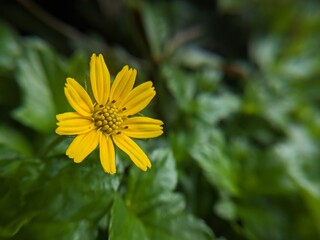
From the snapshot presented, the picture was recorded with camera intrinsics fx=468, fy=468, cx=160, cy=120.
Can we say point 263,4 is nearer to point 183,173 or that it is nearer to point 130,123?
point 183,173

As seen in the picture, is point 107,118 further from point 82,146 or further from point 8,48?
→ point 8,48

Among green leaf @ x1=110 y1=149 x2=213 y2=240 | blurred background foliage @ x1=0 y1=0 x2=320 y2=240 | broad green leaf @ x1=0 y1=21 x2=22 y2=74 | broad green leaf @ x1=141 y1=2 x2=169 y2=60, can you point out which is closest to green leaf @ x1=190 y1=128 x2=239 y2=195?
blurred background foliage @ x1=0 y1=0 x2=320 y2=240

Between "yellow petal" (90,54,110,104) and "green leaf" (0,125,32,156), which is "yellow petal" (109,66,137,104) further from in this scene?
"green leaf" (0,125,32,156)

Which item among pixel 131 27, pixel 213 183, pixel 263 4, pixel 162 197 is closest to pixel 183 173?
pixel 213 183

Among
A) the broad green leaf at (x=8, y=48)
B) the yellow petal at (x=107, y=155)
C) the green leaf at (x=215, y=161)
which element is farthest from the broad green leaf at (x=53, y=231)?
the broad green leaf at (x=8, y=48)

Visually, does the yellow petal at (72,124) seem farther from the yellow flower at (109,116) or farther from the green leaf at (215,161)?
the green leaf at (215,161)
